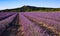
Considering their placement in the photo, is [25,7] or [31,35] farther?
[25,7]

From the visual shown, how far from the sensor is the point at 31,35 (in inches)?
169

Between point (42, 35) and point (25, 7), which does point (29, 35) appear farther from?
point (25, 7)

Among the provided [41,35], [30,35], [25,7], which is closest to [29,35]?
[30,35]

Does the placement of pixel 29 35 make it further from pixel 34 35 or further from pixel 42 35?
pixel 42 35

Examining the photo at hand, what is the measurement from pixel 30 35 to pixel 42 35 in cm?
36

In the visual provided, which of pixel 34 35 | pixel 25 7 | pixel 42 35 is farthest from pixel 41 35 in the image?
pixel 25 7

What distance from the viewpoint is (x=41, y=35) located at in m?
4.11

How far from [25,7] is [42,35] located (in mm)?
76754

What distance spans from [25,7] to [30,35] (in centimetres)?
7653

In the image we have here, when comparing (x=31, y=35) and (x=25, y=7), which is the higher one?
(x=31, y=35)

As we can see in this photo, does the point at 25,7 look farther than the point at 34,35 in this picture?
Yes

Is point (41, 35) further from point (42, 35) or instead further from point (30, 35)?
point (30, 35)

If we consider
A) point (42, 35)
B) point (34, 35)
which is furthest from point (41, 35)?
point (34, 35)

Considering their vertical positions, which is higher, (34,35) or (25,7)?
(34,35)
